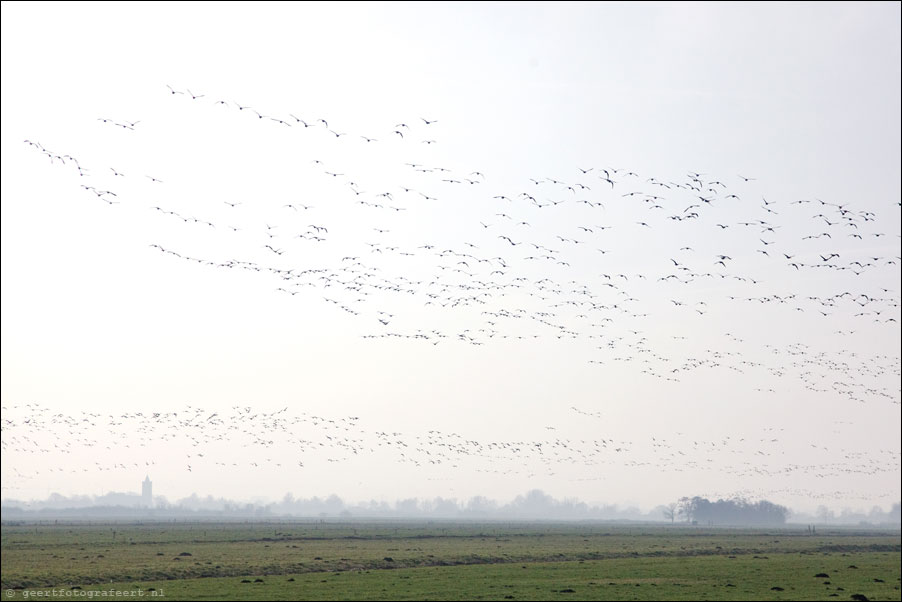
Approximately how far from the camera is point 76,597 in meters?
54.2

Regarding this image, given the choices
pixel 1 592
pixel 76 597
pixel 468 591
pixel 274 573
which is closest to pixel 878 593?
pixel 468 591

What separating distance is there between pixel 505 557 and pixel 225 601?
49.1m

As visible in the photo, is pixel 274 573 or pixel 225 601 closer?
pixel 225 601

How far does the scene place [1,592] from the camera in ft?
185

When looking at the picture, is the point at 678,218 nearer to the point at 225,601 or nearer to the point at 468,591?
the point at 468,591

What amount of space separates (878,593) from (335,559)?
49.2m

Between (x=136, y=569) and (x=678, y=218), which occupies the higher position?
(x=678, y=218)

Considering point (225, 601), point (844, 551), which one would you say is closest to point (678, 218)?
point (225, 601)

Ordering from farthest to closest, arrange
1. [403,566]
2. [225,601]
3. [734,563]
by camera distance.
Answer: [734,563], [403,566], [225,601]

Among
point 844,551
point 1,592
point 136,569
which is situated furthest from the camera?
point 844,551

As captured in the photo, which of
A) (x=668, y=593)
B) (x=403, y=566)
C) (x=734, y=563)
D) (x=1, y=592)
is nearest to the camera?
(x=1, y=592)

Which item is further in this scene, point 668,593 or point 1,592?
point 668,593

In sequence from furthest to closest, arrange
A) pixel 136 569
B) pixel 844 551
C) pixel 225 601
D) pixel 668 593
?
pixel 844 551
pixel 136 569
pixel 668 593
pixel 225 601

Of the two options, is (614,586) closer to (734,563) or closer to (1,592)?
(734,563)
